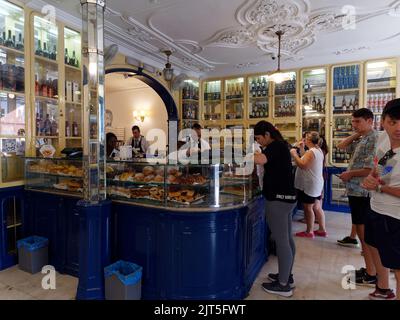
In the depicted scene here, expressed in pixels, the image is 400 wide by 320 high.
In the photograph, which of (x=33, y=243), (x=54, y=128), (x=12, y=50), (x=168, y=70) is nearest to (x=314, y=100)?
(x=168, y=70)

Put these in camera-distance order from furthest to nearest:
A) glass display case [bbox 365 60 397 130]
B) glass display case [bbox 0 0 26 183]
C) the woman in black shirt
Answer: glass display case [bbox 365 60 397 130], glass display case [bbox 0 0 26 183], the woman in black shirt

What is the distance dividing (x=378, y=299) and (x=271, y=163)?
63.1 inches

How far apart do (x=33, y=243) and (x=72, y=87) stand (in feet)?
7.07

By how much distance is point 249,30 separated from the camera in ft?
14.5

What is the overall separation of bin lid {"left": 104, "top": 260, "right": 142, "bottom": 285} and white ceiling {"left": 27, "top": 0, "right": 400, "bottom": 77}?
3188 millimetres

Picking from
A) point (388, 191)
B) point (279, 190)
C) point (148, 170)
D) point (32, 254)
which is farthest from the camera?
point (32, 254)

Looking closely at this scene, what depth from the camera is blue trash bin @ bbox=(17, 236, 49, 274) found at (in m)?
3.02

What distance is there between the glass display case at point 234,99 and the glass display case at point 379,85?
2646mm

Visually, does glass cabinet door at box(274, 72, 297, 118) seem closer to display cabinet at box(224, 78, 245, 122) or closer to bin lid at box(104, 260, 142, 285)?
display cabinet at box(224, 78, 245, 122)

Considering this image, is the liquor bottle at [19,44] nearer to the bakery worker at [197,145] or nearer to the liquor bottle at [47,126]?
the liquor bottle at [47,126]

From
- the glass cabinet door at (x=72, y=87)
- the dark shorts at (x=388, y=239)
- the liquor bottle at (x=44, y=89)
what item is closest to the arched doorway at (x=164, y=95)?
the glass cabinet door at (x=72, y=87)

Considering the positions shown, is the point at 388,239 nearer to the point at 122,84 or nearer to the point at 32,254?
the point at 32,254

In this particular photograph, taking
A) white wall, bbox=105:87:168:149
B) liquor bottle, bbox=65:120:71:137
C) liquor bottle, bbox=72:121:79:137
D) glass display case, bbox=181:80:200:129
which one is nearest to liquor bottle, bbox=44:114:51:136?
liquor bottle, bbox=65:120:71:137

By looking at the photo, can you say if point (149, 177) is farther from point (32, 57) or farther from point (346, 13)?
point (346, 13)
